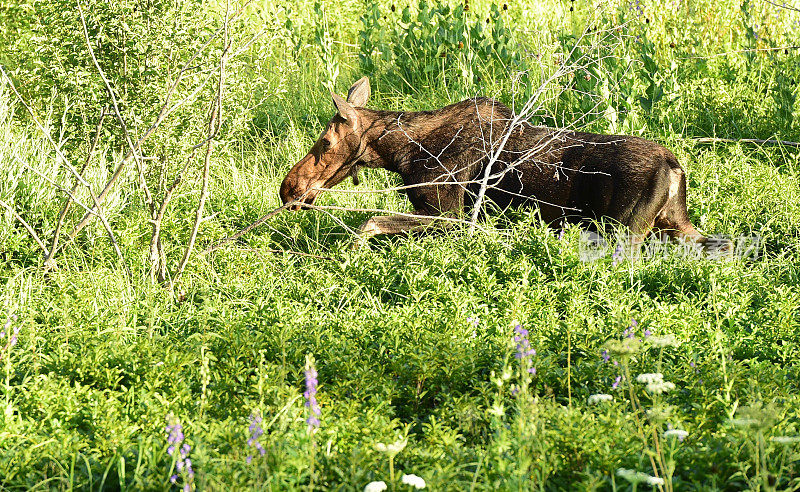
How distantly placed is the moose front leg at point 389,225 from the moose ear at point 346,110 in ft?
2.56

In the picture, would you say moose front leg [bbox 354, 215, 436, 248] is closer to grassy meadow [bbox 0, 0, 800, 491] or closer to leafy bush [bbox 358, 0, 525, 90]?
grassy meadow [bbox 0, 0, 800, 491]

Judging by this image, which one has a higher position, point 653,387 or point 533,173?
point 653,387

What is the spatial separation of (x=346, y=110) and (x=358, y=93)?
0.38 metres

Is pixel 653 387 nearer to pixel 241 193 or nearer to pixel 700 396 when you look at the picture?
pixel 700 396

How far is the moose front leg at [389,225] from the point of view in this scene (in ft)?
21.2

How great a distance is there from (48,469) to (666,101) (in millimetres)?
6743

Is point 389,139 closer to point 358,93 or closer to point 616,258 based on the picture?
point 358,93

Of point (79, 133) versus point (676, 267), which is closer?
point (676, 267)

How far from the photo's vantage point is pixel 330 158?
689 cm

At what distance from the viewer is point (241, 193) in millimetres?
7676

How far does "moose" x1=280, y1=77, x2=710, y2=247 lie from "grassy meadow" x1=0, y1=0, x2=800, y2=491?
0.28 metres

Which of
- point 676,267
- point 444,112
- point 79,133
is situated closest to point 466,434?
point 676,267

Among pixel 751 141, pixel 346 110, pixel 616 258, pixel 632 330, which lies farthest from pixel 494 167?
pixel 632 330

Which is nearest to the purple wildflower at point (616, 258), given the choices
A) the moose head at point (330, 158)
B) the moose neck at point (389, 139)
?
the moose neck at point (389, 139)
